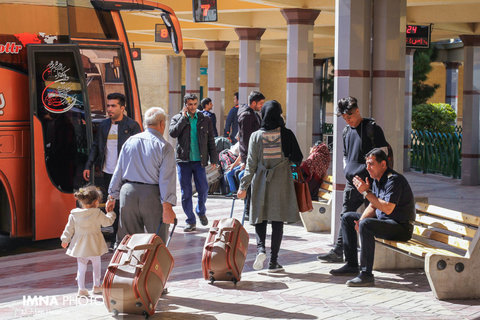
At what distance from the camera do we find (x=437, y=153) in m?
20.3

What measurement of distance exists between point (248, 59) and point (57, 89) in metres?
12.0

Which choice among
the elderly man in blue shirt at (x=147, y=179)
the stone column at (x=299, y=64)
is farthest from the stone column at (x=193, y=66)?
the elderly man in blue shirt at (x=147, y=179)

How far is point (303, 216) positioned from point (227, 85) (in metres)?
31.6

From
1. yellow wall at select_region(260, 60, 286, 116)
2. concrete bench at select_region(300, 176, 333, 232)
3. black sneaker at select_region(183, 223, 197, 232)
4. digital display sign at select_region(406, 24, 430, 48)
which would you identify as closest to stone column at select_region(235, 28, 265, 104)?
digital display sign at select_region(406, 24, 430, 48)

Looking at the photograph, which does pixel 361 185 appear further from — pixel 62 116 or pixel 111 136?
pixel 62 116

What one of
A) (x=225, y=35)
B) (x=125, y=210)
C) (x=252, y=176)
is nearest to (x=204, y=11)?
(x=252, y=176)

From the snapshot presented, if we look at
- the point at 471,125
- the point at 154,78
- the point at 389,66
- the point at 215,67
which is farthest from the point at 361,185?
the point at 154,78

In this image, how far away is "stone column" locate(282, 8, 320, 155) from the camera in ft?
55.0

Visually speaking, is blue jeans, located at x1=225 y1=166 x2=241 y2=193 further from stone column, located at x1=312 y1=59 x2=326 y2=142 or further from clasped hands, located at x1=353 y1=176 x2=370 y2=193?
stone column, located at x1=312 y1=59 x2=326 y2=142

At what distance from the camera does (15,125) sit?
381 inches

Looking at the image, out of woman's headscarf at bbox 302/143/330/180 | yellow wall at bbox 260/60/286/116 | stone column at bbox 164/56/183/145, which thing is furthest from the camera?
yellow wall at bbox 260/60/286/116

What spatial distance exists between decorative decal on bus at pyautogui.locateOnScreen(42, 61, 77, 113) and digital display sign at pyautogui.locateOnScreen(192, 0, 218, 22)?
5.29 metres

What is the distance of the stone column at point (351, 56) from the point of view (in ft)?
31.3

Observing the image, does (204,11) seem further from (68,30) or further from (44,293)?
(44,293)
